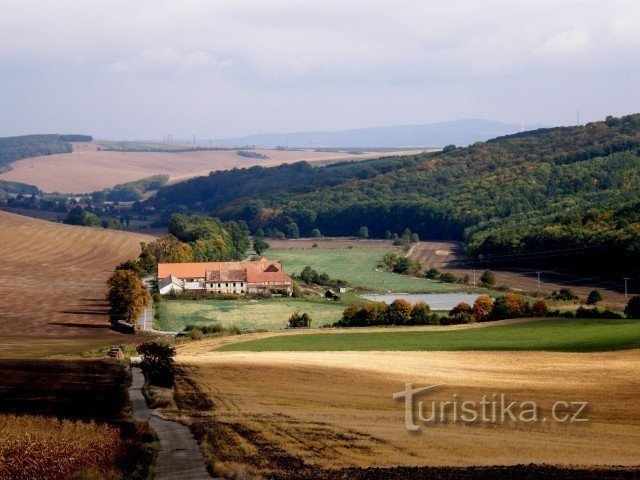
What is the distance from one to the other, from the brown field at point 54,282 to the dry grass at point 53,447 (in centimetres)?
1585

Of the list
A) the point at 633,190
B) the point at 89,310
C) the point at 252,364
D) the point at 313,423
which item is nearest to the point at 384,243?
the point at 633,190

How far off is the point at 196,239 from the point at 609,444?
75.2 m

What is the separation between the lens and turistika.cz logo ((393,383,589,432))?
24.2 m

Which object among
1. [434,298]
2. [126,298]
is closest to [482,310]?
[434,298]

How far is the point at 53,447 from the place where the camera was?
25.2 meters

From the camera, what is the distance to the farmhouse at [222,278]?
2876 inches

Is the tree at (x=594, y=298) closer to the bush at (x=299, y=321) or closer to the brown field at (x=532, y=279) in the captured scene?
the brown field at (x=532, y=279)

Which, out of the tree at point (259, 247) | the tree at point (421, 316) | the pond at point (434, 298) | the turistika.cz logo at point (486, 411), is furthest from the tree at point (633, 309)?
the tree at point (259, 247)

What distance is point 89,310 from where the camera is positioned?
6412cm

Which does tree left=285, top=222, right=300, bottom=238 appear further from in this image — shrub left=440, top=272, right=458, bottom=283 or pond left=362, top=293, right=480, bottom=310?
pond left=362, top=293, right=480, bottom=310

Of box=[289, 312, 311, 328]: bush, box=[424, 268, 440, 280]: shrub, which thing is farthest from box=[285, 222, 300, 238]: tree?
box=[289, 312, 311, 328]: bush

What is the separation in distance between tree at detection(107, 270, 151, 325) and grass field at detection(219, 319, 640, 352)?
47.8 feet

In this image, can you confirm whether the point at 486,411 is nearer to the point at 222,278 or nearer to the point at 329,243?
the point at 222,278

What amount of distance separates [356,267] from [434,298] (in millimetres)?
26629
